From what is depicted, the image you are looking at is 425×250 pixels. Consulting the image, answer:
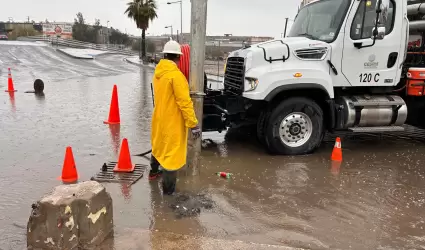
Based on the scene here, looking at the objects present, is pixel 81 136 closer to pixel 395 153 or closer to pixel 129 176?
pixel 129 176

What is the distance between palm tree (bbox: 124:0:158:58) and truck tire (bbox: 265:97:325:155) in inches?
1492

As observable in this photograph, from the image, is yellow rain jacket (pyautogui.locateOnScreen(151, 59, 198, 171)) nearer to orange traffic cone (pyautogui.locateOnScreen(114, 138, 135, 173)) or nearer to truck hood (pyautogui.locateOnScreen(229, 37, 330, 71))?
orange traffic cone (pyautogui.locateOnScreen(114, 138, 135, 173))

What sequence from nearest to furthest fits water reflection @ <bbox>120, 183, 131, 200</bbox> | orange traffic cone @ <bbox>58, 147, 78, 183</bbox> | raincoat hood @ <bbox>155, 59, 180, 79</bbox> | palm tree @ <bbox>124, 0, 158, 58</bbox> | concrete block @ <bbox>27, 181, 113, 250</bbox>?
concrete block @ <bbox>27, 181, 113, 250</bbox>
raincoat hood @ <bbox>155, 59, 180, 79</bbox>
water reflection @ <bbox>120, 183, 131, 200</bbox>
orange traffic cone @ <bbox>58, 147, 78, 183</bbox>
palm tree @ <bbox>124, 0, 158, 58</bbox>

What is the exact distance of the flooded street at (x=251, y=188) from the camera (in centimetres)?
373

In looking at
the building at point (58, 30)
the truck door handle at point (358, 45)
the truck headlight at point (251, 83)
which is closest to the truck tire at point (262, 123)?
the truck headlight at point (251, 83)

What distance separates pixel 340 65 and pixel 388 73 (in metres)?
1.04

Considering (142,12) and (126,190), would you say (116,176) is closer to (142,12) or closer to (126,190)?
(126,190)

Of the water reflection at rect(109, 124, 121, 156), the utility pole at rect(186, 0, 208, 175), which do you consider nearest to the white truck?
the utility pole at rect(186, 0, 208, 175)

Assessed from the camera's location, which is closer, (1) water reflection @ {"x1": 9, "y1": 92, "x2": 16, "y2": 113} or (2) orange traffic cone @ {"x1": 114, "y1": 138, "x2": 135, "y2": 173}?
(2) orange traffic cone @ {"x1": 114, "y1": 138, "x2": 135, "y2": 173}

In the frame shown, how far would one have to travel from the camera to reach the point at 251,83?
20.0 ft

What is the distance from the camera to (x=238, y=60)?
662 cm

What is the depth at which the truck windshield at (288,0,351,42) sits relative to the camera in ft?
20.9

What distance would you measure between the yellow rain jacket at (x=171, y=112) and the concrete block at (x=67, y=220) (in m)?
1.14

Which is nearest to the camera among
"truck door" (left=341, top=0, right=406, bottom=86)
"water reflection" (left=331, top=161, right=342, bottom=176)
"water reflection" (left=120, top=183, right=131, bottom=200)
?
"water reflection" (left=120, top=183, right=131, bottom=200)
